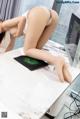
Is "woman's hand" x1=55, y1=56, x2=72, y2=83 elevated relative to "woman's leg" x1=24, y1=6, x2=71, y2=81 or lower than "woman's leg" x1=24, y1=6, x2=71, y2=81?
lower

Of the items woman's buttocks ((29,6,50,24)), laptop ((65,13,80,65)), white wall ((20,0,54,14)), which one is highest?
woman's buttocks ((29,6,50,24))

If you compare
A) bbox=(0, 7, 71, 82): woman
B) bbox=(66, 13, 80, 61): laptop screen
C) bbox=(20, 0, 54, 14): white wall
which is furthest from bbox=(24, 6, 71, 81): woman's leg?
bbox=(20, 0, 54, 14): white wall

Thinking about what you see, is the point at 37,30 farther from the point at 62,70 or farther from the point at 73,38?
the point at 73,38

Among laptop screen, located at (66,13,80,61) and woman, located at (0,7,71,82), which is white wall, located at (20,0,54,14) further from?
woman, located at (0,7,71,82)

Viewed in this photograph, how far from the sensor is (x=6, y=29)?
1423 mm

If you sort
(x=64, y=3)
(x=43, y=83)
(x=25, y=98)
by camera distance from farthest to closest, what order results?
(x=64, y=3)
(x=43, y=83)
(x=25, y=98)

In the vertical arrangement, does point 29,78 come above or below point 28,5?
below

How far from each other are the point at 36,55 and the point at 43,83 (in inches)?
8.6

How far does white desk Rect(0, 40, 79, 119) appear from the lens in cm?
A: 86

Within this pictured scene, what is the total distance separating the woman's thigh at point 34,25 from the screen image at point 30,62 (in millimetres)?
73

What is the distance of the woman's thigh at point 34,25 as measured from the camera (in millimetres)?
1242

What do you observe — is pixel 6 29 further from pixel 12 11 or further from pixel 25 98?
pixel 12 11

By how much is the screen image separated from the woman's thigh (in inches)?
2.9

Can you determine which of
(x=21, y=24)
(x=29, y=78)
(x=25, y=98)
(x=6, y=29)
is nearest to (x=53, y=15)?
(x=21, y=24)
